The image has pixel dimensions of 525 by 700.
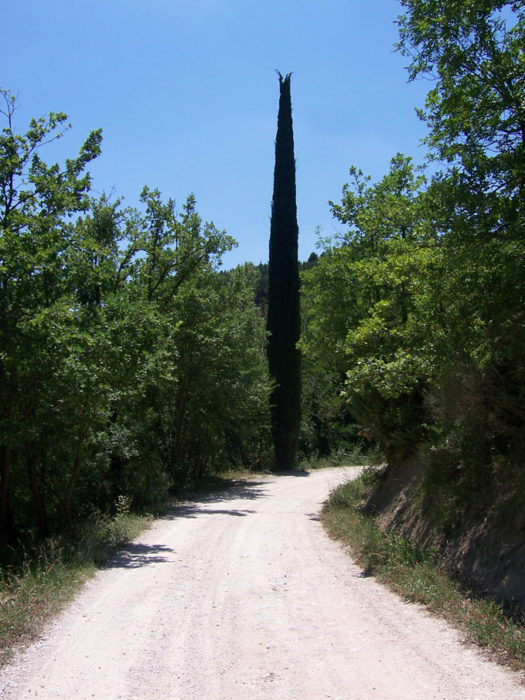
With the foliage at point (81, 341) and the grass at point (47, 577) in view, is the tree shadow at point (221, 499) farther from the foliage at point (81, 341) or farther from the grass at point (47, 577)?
the grass at point (47, 577)

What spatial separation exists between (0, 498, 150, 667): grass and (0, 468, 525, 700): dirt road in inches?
9.2

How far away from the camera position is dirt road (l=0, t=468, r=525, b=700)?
4660 mm

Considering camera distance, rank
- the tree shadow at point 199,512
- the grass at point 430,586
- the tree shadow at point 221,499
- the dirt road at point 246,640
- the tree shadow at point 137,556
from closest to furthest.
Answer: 1. the dirt road at point 246,640
2. the grass at point 430,586
3. the tree shadow at point 137,556
4. the tree shadow at point 199,512
5. the tree shadow at point 221,499

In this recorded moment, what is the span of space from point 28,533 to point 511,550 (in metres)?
9.56

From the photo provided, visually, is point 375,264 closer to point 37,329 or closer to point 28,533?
point 37,329

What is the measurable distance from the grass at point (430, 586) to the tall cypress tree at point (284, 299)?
16.9 m

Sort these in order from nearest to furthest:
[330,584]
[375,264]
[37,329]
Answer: [330,584] < [37,329] < [375,264]

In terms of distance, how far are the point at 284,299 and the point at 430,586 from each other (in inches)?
910

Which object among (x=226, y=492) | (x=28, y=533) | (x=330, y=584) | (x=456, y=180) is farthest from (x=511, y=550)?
(x=226, y=492)

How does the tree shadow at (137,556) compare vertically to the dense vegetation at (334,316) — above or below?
below

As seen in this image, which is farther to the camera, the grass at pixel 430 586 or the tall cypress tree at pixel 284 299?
the tall cypress tree at pixel 284 299

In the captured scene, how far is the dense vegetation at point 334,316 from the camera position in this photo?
22.5 ft

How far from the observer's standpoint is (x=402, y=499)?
A: 11.0m

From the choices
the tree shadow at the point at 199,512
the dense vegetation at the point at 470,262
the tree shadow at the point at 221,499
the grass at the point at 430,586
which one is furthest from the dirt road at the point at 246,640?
the tree shadow at the point at 221,499
